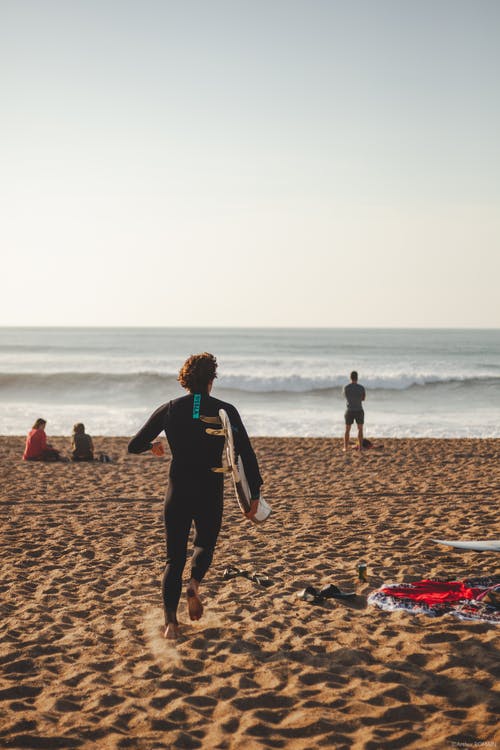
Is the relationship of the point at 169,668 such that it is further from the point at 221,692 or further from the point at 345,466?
the point at 345,466

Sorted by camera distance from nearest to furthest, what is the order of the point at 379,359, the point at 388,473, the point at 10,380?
the point at 388,473, the point at 10,380, the point at 379,359

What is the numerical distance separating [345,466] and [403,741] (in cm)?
874

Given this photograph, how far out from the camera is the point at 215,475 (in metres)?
4.02

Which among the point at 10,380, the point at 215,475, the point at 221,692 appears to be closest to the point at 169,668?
the point at 221,692

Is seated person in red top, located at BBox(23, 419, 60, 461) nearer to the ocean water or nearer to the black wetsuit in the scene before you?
the ocean water

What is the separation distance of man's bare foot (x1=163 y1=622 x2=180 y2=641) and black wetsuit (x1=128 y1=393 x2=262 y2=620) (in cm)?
35

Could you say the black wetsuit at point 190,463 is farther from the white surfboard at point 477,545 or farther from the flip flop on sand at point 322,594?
the white surfboard at point 477,545

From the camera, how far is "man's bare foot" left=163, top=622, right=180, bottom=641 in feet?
13.9

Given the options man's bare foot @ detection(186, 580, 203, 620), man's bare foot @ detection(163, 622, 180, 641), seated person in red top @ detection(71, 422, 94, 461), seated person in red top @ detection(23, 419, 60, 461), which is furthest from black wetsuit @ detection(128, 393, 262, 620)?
seated person in red top @ detection(23, 419, 60, 461)

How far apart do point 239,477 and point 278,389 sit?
89.8 feet

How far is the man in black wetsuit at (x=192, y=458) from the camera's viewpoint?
157 inches

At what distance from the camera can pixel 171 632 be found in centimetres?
425

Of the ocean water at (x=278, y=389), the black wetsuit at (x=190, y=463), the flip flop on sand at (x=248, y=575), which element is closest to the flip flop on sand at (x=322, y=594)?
the flip flop on sand at (x=248, y=575)

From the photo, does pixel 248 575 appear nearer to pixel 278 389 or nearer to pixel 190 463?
pixel 190 463
